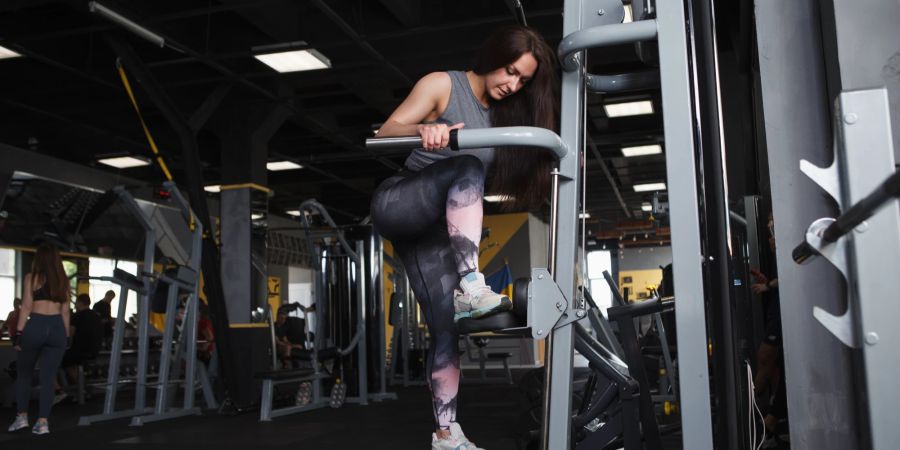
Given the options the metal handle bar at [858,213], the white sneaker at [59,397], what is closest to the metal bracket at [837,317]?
the metal handle bar at [858,213]

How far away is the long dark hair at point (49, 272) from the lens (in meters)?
5.47

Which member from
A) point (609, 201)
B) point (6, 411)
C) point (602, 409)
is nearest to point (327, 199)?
point (609, 201)

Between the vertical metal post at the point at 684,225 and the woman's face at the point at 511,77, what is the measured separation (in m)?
0.38

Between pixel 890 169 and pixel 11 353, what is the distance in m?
9.91

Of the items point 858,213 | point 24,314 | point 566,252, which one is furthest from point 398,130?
point 24,314

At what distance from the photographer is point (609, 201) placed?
16.3m

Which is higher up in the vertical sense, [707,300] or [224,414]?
[707,300]

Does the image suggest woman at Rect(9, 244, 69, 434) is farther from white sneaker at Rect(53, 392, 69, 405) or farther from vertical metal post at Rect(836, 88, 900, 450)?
vertical metal post at Rect(836, 88, 900, 450)

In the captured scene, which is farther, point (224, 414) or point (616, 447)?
point (224, 414)

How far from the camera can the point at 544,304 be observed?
5.01 feet

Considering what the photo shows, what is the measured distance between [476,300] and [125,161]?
10859mm

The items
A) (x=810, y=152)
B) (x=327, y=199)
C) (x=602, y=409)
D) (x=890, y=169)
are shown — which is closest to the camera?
(x=890, y=169)

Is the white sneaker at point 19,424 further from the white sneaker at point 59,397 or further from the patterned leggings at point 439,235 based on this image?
the patterned leggings at point 439,235

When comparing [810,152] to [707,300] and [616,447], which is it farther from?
[616,447]
